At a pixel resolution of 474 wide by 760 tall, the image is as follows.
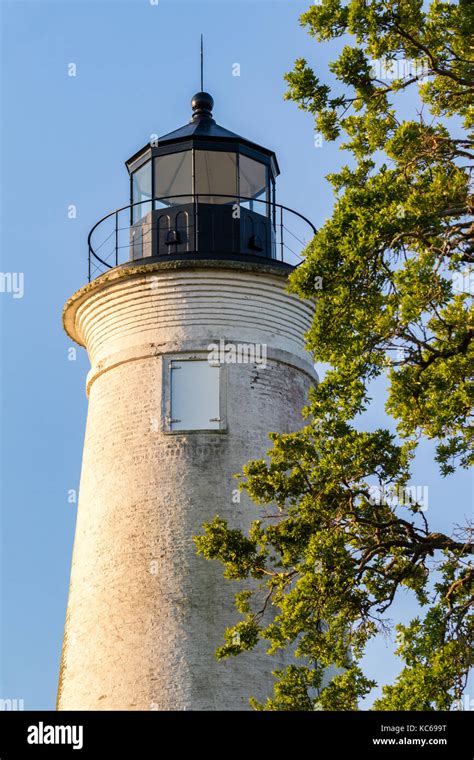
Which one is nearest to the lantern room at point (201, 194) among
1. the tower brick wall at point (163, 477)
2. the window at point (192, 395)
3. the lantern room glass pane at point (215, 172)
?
the lantern room glass pane at point (215, 172)

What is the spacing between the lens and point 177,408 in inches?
922

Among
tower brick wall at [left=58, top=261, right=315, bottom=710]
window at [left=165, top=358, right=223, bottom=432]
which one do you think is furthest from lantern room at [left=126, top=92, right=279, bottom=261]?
window at [left=165, top=358, right=223, bottom=432]

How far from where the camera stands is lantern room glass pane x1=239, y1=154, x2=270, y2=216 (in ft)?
84.1

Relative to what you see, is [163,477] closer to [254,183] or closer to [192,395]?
[192,395]

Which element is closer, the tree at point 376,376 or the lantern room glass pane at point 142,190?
the tree at point 376,376

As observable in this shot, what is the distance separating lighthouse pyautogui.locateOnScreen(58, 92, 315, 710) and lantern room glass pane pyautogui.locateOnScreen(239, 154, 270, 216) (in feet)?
0.08

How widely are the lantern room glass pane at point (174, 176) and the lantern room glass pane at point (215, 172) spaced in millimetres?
167

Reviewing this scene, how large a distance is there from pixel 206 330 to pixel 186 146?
11.6 feet

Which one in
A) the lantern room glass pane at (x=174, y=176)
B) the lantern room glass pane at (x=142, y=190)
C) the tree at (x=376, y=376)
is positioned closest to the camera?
the tree at (x=376, y=376)

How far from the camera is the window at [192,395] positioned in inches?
917

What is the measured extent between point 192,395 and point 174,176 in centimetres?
414

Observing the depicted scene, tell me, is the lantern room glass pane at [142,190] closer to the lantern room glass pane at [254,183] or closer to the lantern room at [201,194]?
the lantern room at [201,194]
